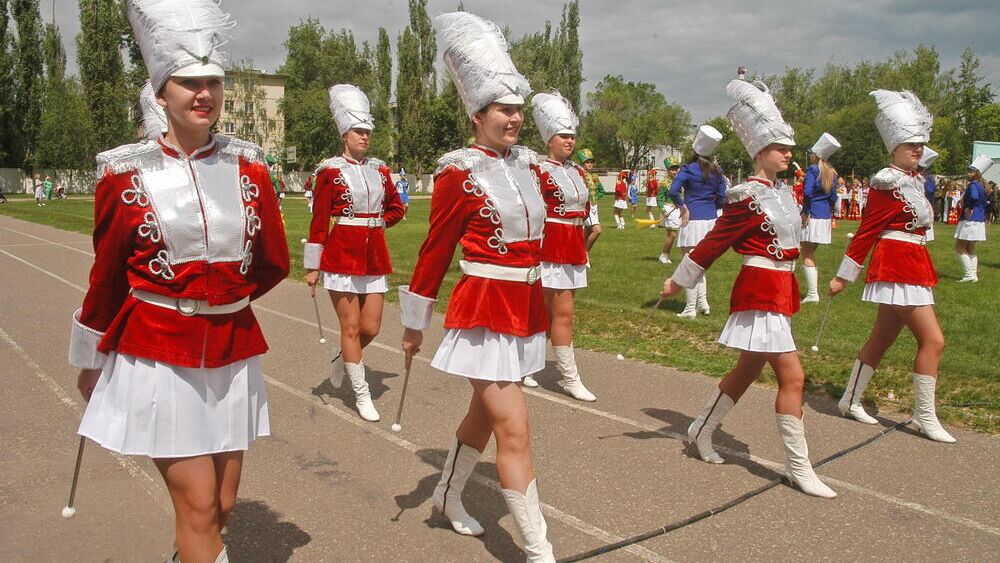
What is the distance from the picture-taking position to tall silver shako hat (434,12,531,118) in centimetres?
394

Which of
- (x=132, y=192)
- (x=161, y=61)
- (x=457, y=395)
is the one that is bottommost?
(x=457, y=395)

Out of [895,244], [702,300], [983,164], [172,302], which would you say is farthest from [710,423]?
[983,164]

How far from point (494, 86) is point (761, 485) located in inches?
117

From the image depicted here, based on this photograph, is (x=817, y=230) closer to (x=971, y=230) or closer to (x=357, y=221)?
(x=971, y=230)

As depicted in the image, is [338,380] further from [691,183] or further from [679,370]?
[691,183]

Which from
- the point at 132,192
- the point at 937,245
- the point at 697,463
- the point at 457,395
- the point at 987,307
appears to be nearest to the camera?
the point at 132,192

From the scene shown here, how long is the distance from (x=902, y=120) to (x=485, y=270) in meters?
3.99

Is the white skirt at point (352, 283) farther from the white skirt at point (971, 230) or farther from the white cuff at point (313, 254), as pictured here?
the white skirt at point (971, 230)

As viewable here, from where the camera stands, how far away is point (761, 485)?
16.7 ft

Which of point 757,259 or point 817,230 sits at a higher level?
point 757,259

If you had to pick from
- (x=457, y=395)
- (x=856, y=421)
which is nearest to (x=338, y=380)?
(x=457, y=395)

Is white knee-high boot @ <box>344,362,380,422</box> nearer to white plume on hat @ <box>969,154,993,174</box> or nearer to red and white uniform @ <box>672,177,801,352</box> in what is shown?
red and white uniform @ <box>672,177,801,352</box>

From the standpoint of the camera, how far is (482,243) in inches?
157

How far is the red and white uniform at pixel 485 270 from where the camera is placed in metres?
3.89
